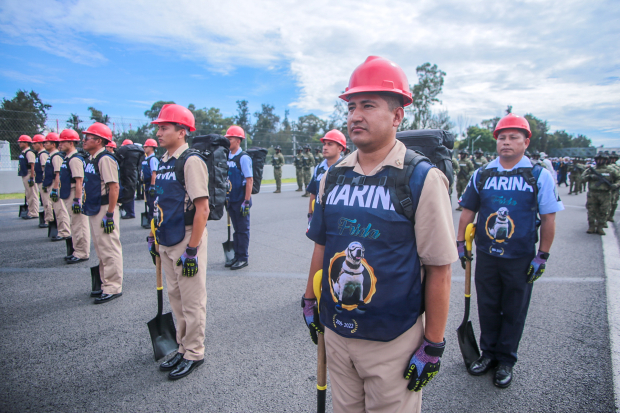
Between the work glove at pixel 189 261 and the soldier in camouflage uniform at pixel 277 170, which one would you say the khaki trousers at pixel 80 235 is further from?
the soldier in camouflage uniform at pixel 277 170

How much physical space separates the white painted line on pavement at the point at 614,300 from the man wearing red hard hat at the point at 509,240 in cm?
83

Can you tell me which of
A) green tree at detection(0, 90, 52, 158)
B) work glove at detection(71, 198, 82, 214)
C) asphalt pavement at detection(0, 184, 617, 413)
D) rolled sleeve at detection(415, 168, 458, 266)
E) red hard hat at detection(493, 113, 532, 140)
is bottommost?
asphalt pavement at detection(0, 184, 617, 413)

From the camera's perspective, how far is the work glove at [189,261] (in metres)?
2.80

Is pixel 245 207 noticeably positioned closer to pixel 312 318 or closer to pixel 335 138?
pixel 335 138

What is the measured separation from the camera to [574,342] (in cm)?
330

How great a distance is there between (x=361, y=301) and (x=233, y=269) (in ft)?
14.1

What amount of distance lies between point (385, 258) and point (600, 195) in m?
9.82

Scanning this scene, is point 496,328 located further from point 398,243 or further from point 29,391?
point 29,391

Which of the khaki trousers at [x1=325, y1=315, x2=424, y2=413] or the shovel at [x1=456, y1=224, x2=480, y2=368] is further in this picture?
the shovel at [x1=456, y1=224, x2=480, y2=368]

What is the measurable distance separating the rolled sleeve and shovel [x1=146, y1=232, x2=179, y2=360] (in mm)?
2476

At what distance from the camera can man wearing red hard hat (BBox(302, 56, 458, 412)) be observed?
1.47 m

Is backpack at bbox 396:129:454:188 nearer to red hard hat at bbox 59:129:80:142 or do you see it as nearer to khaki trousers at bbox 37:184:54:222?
red hard hat at bbox 59:129:80:142

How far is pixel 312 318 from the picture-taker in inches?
75.4

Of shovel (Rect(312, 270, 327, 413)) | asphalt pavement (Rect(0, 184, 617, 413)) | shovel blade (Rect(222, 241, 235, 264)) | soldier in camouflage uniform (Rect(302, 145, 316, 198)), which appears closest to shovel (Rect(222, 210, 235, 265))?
shovel blade (Rect(222, 241, 235, 264))
